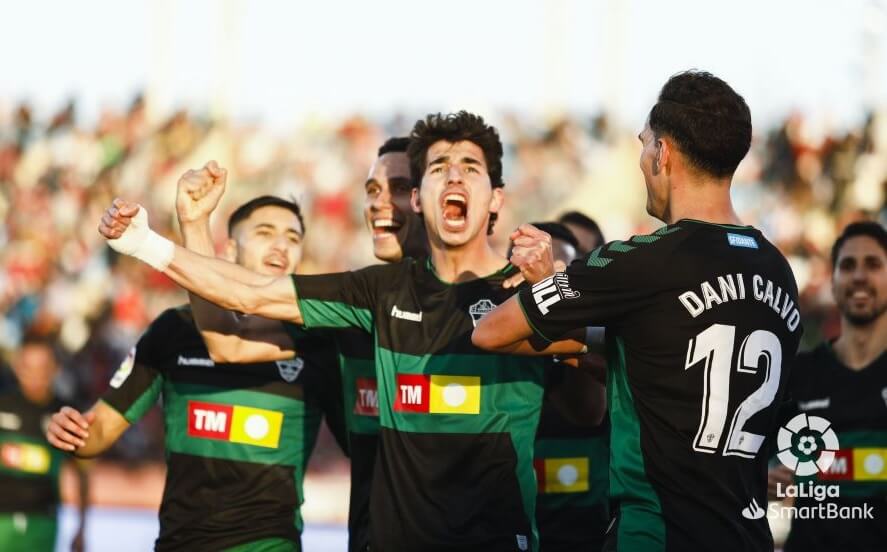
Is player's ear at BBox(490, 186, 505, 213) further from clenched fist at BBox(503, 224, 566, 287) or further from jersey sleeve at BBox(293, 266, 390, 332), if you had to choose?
clenched fist at BBox(503, 224, 566, 287)

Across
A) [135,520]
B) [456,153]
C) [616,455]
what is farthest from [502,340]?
[135,520]

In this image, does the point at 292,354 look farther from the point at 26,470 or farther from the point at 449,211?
the point at 26,470

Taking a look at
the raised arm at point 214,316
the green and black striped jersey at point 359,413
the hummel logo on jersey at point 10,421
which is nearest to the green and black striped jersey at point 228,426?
the raised arm at point 214,316

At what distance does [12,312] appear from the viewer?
14.4m

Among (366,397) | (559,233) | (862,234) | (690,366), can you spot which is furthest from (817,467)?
(690,366)

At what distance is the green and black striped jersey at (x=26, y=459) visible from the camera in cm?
777

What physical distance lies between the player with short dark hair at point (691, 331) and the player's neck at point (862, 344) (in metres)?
2.83

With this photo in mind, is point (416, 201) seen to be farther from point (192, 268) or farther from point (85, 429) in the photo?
point (85, 429)

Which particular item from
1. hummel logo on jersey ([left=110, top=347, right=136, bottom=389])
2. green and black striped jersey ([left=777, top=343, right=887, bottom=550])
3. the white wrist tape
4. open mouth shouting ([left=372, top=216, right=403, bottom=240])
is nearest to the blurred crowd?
green and black striped jersey ([left=777, top=343, right=887, bottom=550])

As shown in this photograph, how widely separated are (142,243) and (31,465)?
4201mm

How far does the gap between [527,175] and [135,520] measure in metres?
7.00

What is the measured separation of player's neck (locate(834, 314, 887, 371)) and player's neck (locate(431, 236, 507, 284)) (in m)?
2.61

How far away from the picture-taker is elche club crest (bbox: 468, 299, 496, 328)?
15.1 feet

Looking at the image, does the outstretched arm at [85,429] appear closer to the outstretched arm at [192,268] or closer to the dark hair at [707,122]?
the outstretched arm at [192,268]
